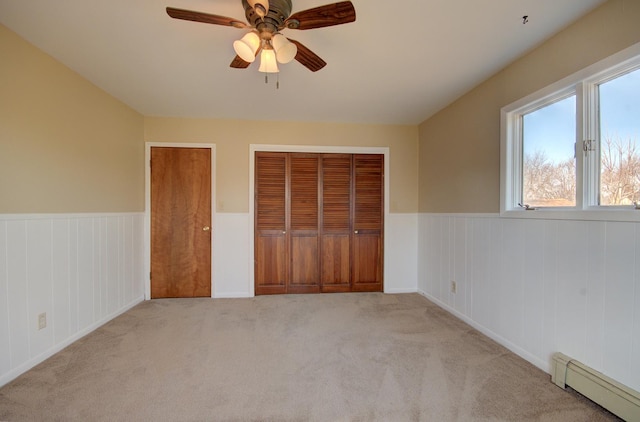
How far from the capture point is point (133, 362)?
2055mm

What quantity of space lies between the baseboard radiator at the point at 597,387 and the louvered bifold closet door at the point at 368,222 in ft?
7.23

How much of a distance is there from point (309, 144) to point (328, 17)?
2321 mm

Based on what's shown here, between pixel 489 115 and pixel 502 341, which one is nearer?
pixel 502 341

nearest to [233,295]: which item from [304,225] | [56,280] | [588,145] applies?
[304,225]

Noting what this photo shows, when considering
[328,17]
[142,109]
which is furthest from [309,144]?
[328,17]

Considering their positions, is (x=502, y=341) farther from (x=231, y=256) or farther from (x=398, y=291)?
(x=231, y=256)

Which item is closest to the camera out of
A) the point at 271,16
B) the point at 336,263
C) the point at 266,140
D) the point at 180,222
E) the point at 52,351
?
the point at 271,16

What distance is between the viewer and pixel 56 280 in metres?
2.19

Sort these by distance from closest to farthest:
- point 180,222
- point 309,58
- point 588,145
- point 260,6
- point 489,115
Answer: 1. point 260,6
2. point 588,145
3. point 309,58
4. point 489,115
5. point 180,222

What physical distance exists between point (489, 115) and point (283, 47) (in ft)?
6.57

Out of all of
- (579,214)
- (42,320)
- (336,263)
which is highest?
(579,214)

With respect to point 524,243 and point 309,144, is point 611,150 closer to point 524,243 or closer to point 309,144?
point 524,243


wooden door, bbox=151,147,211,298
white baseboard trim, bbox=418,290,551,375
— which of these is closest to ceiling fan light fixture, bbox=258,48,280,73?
wooden door, bbox=151,147,211,298

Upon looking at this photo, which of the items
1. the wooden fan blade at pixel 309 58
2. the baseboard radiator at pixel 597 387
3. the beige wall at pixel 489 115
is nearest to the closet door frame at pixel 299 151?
the beige wall at pixel 489 115
